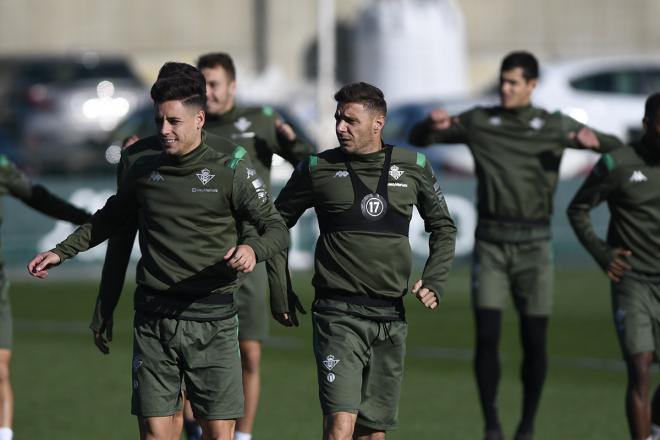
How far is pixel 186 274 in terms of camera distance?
8.42 meters

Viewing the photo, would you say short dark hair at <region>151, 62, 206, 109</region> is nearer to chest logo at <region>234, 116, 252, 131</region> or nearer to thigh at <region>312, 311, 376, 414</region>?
thigh at <region>312, 311, 376, 414</region>

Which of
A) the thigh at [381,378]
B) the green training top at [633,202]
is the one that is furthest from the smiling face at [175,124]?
the green training top at [633,202]

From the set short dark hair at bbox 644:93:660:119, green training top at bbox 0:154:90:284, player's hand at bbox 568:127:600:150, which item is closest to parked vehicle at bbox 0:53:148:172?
player's hand at bbox 568:127:600:150

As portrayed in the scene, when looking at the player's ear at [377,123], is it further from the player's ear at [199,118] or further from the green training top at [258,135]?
the green training top at [258,135]

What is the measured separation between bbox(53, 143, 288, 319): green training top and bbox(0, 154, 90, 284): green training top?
1477 mm

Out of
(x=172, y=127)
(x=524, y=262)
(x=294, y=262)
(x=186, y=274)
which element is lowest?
(x=294, y=262)

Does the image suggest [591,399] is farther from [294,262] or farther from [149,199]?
[294,262]

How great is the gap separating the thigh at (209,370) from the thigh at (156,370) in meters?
0.07

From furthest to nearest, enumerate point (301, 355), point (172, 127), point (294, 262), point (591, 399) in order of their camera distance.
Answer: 1. point (294, 262)
2. point (301, 355)
3. point (591, 399)
4. point (172, 127)

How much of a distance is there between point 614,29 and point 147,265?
3442 cm

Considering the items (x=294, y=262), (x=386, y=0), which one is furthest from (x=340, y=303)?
(x=386, y=0)

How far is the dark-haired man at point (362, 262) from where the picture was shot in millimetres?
8703

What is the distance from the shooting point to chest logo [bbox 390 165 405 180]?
8797 mm

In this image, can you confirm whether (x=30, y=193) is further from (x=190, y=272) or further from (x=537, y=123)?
(x=537, y=123)
